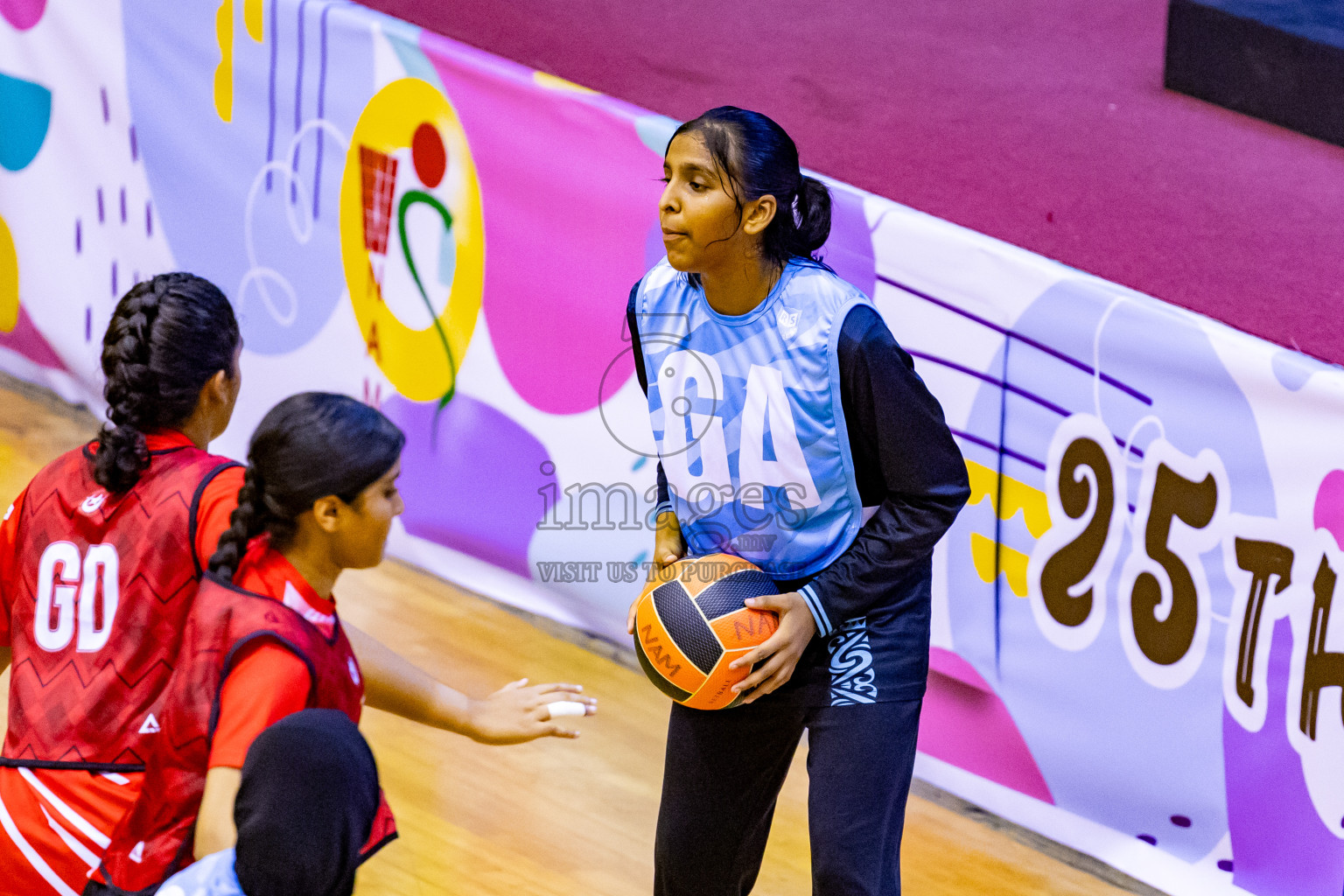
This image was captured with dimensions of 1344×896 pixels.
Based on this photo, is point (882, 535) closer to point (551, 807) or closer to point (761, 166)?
point (761, 166)

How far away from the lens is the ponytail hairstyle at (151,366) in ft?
8.09

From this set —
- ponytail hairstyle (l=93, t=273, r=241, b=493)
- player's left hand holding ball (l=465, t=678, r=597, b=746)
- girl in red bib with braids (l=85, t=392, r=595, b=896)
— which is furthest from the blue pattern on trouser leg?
ponytail hairstyle (l=93, t=273, r=241, b=493)

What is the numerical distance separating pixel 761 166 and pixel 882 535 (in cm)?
64

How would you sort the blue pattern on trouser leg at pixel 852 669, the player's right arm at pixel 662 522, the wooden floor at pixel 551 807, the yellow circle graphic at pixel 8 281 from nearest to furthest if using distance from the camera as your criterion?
the blue pattern on trouser leg at pixel 852 669, the player's right arm at pixel 662 522, the wooden floor at pixel 551 807, the yellow circle graphic at pixel 8 281

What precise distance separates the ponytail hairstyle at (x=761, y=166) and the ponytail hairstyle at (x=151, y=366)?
0.84 metres

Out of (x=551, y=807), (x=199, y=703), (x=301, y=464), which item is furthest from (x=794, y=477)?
(x=551, y=807)

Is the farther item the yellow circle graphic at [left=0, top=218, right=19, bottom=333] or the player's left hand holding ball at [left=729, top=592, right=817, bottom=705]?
the yellow circle graphic at [left=0, top=218, right=19, bottom=333]

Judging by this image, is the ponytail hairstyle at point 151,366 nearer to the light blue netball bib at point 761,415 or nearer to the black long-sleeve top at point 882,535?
the light blue netball bib at point 761,415

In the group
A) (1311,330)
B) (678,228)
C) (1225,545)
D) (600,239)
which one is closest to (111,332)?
(678,228)

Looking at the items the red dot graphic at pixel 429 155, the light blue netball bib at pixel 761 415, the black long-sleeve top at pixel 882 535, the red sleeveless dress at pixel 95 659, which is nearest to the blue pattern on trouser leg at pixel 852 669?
the black long-sleeve top at pixel 882 535

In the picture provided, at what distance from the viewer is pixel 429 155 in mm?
4562

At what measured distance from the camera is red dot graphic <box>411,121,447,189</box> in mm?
4543

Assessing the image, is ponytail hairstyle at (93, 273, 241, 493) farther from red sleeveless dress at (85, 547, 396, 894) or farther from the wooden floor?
the wooden floor

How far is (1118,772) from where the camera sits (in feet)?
12.0
